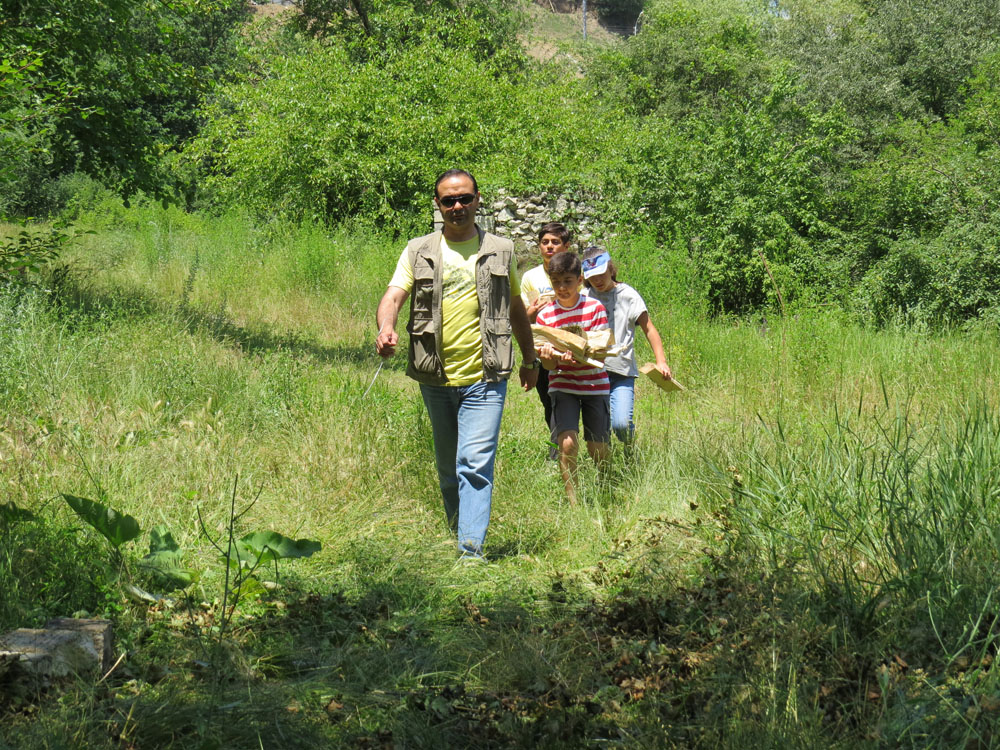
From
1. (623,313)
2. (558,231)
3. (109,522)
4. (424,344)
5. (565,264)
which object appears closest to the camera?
(109,522)

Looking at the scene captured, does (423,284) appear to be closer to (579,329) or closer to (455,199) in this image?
(455,199)

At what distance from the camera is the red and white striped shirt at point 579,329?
5.88m

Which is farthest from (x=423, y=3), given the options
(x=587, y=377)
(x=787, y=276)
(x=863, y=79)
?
(x=587, y=377)

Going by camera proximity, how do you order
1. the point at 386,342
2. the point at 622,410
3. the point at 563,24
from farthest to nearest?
the point at 563,24, the point at 622,410, the point at 386,342

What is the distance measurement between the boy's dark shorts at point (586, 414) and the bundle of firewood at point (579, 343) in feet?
0.78

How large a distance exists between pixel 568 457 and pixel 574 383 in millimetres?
449

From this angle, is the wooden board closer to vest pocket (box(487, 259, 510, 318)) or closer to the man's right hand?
vest pocket (box(487, 259, 510, 318))

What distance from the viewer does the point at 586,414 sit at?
5.96m

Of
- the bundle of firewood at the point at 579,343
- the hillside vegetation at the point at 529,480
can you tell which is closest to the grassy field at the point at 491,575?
the hillside vegetation at the point at 529,480

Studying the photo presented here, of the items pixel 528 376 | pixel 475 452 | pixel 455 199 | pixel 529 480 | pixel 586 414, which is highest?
pixel 455 199

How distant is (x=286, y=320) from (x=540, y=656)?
33.5ft

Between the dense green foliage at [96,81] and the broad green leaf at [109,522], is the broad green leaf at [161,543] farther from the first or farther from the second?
the dense green foliage at [96,81]

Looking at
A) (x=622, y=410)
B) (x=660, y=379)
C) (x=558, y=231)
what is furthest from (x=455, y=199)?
(x=660, y=379)

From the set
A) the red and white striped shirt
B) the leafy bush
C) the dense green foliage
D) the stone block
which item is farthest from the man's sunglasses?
the leafy bush
